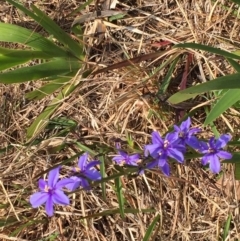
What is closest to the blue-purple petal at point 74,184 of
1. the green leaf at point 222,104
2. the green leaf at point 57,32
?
the green leaf at point 222,104

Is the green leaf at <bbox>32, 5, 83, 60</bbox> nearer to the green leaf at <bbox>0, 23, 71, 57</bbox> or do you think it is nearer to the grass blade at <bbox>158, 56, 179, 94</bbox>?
the green leaf at <bbox>0, 23, 71, 57</bbox>

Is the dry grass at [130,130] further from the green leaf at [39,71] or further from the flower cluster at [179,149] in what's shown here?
the flower cluster at [179,149]

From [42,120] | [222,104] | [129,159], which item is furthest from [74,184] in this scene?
[42,120]

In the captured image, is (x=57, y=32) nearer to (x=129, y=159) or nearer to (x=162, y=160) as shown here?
(x=129, y=159)

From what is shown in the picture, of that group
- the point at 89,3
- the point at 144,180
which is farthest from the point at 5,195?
the point at 89,3

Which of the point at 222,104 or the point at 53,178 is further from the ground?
the point at 222,104

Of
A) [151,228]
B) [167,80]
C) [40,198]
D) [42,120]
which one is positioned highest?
[167,80]

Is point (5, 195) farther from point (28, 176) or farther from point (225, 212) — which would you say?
point (225, 212)
